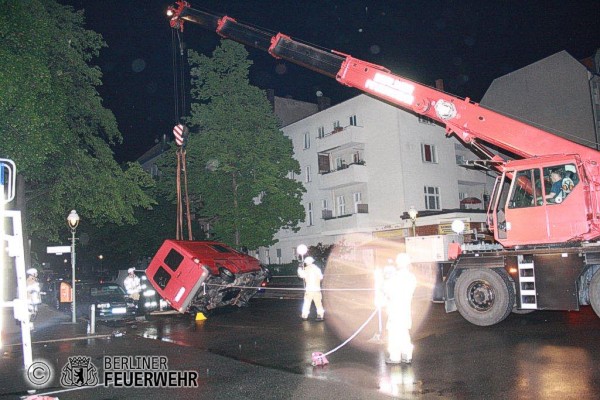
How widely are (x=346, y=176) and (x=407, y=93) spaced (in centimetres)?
2271

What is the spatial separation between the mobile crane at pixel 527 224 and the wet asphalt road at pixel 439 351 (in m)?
0.69

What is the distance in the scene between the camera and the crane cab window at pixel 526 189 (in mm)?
10508

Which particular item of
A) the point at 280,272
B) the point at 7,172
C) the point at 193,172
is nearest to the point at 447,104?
the point at 7,172

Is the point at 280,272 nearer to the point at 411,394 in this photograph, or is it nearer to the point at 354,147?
the point at 354,147

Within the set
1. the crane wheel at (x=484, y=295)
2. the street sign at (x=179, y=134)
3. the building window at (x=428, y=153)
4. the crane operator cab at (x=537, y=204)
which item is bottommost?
Answer: the crane wheel at (x=484, y=295)

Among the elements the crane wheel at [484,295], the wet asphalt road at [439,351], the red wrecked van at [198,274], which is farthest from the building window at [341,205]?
the crane wheel at [484,295]

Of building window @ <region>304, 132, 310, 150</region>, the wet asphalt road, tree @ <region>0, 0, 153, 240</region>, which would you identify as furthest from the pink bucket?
building window @ <region>304, 132, 310, 150</region>

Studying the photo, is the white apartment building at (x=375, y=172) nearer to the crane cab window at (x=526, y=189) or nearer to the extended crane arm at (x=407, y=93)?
the extended crane arm at (x=407, y=93)

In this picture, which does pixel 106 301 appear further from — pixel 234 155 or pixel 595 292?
pixel 234 155

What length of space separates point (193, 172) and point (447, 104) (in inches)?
952

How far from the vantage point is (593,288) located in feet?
31.7

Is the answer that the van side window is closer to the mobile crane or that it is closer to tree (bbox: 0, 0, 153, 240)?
tree (bbox: 0, 0, 153, 240)

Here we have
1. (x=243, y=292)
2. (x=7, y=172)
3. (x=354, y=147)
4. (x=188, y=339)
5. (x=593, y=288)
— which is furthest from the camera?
(x=354, y=147)

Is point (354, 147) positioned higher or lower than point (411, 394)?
higher
